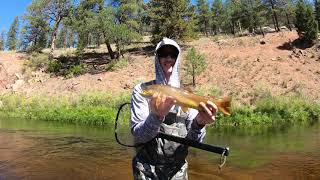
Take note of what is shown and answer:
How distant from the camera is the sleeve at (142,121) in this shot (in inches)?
151

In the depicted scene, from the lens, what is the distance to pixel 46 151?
57.6 feet

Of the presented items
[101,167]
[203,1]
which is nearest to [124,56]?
[203,1]

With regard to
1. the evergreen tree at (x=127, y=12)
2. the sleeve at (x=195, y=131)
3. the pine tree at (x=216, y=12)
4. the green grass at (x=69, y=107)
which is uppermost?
the pine tree at (x=216, y=12)

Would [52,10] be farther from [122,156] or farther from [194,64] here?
[122,156]

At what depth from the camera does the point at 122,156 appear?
53.5ft

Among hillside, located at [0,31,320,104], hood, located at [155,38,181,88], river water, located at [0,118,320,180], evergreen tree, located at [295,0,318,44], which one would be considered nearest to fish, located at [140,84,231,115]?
hood, located at [155,38,181,88]

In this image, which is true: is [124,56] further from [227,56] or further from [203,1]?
[203,1]

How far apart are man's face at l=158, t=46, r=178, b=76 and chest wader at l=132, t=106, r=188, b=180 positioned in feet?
1.40

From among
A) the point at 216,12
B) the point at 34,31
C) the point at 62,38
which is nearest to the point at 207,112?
the point at 34,31

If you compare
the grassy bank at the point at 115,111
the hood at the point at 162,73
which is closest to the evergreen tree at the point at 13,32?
the grassy bank at the point at 115,111

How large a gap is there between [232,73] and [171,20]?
9.29m

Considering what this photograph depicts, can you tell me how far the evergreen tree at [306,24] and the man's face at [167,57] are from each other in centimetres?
4360

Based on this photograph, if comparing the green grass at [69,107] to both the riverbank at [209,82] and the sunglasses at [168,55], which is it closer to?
the riverbank at [209,82]

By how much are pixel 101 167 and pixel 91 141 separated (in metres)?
5.99
